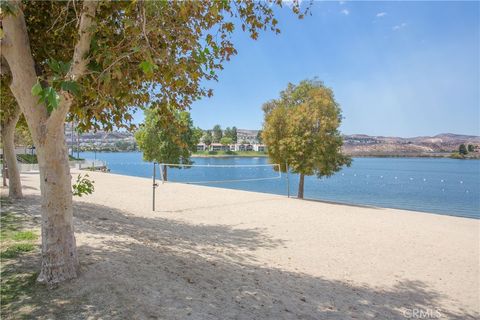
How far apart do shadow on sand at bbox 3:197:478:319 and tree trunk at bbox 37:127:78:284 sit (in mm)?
206

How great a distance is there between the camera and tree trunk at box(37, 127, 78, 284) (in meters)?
3.90

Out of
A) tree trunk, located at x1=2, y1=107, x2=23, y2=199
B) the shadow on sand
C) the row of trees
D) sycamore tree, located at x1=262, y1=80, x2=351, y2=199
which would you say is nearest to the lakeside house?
the row of trees

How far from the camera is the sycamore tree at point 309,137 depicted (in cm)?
1864

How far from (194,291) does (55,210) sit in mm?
2058

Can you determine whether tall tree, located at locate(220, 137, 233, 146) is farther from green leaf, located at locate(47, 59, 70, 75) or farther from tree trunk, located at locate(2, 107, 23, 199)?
green leaf, located at locate(47, 59, 70, 75)

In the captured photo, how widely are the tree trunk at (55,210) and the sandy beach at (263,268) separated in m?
0.28

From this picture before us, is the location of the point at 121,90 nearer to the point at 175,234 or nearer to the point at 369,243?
the point at 175,234

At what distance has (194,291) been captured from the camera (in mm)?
4332

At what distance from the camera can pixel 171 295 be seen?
406 centimetres

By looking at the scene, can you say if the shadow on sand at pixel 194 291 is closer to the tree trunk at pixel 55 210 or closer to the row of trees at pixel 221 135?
the tree trunk at pixel 55 210

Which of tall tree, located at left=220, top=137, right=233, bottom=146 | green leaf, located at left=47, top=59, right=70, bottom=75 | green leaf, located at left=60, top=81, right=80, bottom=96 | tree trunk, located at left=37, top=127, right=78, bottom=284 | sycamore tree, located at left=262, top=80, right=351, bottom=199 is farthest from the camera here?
tall tree, located at left=220, top=137, right=233, bottom=146

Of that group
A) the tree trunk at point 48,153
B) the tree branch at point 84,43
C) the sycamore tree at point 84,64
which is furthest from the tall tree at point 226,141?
the tree branch at point 84,43

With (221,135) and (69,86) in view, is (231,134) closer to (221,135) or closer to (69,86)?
(221,135)

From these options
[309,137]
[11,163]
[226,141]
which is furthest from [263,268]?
[226,141]
